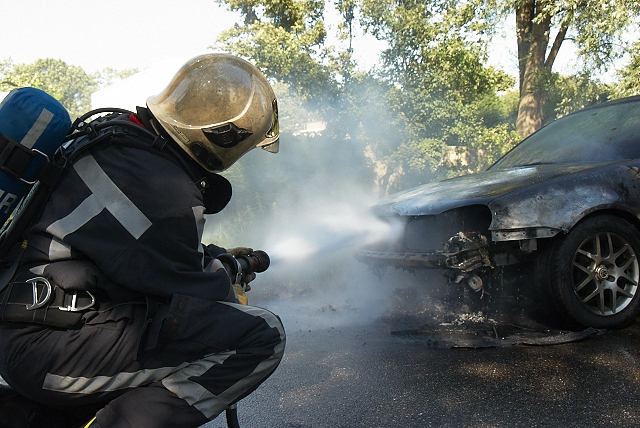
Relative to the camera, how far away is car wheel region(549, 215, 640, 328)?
368 centimetres

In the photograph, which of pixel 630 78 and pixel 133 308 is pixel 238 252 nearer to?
pixel 133 308

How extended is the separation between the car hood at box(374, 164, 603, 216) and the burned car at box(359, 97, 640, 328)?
0.01 m

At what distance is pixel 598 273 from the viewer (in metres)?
3.81

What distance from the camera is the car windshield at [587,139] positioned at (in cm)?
446

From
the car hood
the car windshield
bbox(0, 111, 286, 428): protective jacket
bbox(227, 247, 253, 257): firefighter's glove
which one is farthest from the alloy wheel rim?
bbox(0, 111, 286, 428): protective jacket

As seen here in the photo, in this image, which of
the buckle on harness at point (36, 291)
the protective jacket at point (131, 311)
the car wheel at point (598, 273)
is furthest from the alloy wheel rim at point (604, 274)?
the buckle on harness at point (36, 291)

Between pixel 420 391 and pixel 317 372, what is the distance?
73cm

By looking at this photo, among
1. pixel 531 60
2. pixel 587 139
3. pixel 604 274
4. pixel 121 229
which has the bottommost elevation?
pixel 604 274

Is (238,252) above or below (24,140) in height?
below

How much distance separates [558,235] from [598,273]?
1.33 feet

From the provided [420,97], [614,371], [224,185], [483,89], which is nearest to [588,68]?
[483,89]

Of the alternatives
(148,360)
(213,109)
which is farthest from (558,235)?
(148,360)

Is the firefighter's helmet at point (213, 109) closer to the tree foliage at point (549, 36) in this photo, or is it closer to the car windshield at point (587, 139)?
the car windshield at point (587, 139)

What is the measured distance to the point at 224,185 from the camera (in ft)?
7.27
